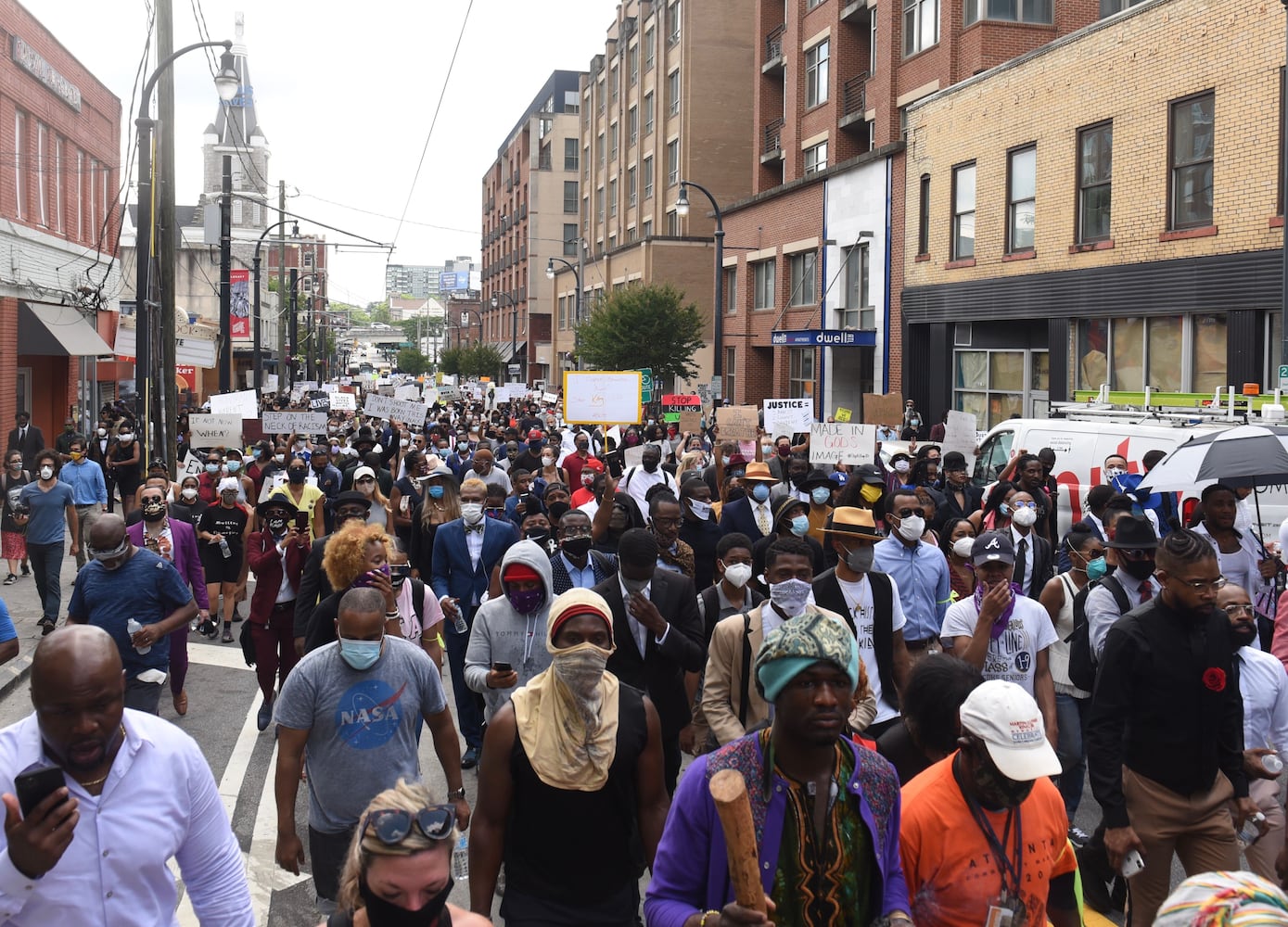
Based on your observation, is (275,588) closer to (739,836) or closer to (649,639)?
(649,639)

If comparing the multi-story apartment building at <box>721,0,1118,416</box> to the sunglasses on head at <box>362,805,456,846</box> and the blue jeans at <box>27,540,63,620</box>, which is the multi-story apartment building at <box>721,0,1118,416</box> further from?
the sunglasses on head at <box>362,805,456,846</box>

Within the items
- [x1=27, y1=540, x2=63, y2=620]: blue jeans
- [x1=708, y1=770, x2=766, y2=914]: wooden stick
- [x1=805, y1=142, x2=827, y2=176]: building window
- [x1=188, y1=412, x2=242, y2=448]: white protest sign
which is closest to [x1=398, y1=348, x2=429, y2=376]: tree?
[x1=805, y1=142, x2=827, y2=176]: building window

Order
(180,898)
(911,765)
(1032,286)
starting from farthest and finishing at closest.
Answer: (1032,286) < (180,898) < (911,765)

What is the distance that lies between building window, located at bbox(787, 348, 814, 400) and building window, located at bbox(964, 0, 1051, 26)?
10.7m

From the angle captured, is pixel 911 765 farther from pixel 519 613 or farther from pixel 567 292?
pixel 567 292

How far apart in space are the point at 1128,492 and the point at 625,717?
7.88m

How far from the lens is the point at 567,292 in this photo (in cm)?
7462

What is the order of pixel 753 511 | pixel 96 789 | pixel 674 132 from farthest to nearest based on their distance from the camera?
pixel 674 132 < pixel 753 511 < pixel 96 789

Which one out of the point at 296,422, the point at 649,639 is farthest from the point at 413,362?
the point at 649,639

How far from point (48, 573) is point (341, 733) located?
8.48 m

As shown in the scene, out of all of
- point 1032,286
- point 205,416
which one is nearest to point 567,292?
point 1032,286

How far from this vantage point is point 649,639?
6.16 meters

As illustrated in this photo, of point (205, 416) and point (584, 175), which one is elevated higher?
point (584, 175)

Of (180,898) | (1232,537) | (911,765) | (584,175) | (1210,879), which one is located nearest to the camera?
(1210,879)
